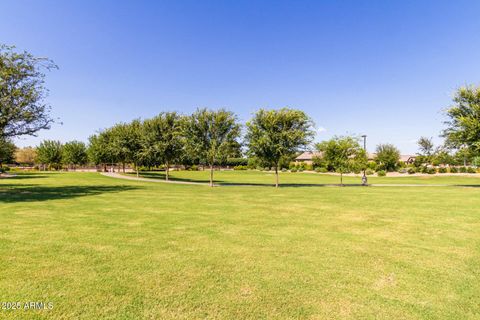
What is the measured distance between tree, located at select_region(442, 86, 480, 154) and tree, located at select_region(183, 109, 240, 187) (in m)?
22.5

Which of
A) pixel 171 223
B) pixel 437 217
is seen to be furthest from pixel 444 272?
pixel 171 223

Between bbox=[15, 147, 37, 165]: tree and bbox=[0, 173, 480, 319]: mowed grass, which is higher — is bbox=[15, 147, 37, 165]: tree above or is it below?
above

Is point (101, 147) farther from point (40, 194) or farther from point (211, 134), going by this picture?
point (40, 194)

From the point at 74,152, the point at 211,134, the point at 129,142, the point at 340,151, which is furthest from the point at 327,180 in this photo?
the point at 74,152

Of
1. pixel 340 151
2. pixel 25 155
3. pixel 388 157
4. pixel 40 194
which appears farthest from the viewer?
pixel 25 155

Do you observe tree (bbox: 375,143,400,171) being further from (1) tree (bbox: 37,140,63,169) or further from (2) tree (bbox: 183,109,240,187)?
(1) tree (bbox: 37,140,63,169)

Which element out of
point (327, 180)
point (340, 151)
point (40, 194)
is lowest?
point (327, 180)

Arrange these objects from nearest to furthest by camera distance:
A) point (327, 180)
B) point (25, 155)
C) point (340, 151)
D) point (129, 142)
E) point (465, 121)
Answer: point (465, 121) → point (340, 151) → point (129, 142) → point (327, 180) → point (25, 155)

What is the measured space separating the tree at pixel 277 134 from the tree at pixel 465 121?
14.7m

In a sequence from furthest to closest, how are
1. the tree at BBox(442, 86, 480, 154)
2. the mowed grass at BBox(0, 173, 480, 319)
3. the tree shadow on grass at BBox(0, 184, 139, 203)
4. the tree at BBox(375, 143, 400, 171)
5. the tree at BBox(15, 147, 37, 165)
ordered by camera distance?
the tree at BBox(15, 147, 37, 165) < the tree at BBox(375, 143, 400, 171) < the tree at BBox(442, 86, 480, 154) < the tree shadow on grass at BBox(0, 184, 139, 203) < the mowed grass at BBox(0, 173, 480, 319)

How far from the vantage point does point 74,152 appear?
210 ft

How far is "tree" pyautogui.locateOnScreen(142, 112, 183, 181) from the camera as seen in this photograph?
3444 cm

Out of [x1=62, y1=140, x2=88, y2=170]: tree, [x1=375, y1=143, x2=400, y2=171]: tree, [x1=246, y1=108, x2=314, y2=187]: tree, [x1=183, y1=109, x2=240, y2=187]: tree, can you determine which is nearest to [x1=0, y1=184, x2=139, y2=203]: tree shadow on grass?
A: [x1=183, y1=109, x2=240, y2=187]: tree

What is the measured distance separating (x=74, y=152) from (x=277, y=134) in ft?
188
